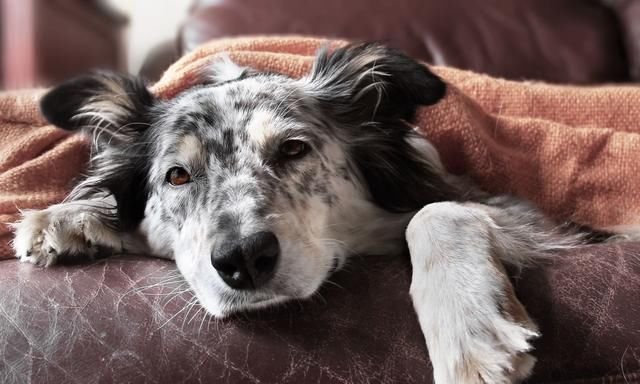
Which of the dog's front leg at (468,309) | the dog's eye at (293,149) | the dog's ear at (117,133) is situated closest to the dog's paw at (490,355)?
the dog's front leg at (468,309)

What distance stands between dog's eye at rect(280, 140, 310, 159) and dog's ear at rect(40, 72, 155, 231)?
0.41m

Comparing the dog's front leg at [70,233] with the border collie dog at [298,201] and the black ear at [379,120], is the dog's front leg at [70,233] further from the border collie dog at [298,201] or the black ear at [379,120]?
the black ear at [379,120]

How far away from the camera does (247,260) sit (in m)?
1.01

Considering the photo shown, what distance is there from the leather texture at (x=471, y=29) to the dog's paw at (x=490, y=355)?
6.24 feet

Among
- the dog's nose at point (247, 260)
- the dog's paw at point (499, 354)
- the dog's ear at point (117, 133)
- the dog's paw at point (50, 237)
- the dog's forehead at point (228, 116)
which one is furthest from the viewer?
the dog's ear at point (117, 133)

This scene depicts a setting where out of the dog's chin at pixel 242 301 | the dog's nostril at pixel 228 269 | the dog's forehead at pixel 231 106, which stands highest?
the dog's forehead at pixel 231 106

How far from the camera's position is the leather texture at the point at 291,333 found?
2.97 ft

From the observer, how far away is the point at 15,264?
1172 mm

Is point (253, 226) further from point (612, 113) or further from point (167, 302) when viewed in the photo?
point (612, 113)

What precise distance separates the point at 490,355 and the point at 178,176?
0.84 m

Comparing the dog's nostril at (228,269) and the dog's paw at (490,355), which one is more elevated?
the dog's nostril at (228,269)

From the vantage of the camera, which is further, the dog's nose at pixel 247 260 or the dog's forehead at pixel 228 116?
the dog's forehead at pixel 228 116

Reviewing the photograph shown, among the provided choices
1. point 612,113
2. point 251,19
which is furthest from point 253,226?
point 251,19

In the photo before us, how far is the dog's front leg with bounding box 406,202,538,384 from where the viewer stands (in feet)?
2.89
